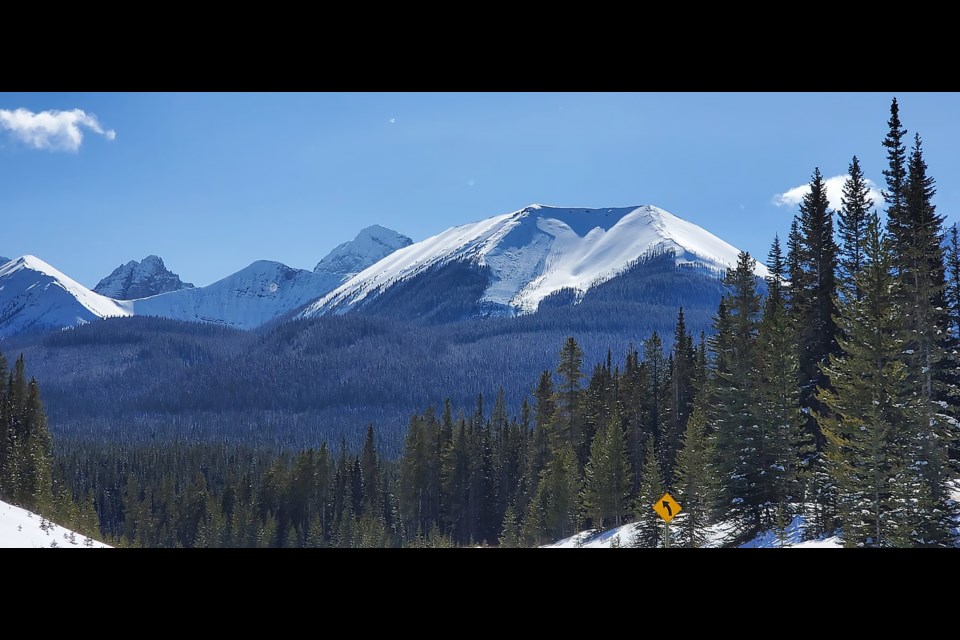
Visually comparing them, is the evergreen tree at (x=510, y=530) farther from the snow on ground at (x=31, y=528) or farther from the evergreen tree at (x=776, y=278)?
the snow on ground at (x=31, y=528)

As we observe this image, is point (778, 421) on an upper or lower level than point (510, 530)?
upper

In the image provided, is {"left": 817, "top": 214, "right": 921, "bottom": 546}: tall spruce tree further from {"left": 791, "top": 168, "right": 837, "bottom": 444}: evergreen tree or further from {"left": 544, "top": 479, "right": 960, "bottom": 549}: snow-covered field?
{"left": 791, "top": 168, "right": 837, "bottom": 444}: evergreen tree

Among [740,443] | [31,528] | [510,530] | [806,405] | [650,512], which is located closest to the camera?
[31,528]

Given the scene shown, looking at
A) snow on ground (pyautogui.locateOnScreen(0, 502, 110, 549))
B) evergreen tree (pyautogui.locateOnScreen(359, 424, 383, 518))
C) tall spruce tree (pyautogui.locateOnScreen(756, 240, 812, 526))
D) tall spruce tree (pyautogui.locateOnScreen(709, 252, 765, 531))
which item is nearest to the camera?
snow on ground (pyautogui.locateOnScreen(0, 502, 110, 549))

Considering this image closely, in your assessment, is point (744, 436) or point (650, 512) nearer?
point (744, 436)

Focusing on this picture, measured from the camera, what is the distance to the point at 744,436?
32.3 m

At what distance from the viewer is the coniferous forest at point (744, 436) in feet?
79.8

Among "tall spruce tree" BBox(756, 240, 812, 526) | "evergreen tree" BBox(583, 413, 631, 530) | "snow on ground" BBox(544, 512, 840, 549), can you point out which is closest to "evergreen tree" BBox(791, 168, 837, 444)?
"tall spruce tree" BBox(756, 240, 812, 526)

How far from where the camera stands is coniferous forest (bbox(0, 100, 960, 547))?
958 inches

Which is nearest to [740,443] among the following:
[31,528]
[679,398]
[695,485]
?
[695,485]

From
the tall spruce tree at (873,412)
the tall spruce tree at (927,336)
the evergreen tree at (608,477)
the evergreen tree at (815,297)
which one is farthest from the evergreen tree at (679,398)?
the tall spruce tree at (873,412)

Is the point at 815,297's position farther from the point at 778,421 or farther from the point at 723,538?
the point at 723,538
